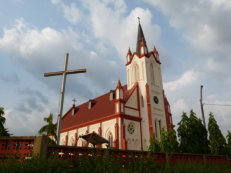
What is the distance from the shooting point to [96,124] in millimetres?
30953

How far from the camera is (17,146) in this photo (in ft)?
20.2

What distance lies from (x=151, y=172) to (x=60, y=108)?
587 cm

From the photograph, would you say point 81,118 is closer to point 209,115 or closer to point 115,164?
point 209,115

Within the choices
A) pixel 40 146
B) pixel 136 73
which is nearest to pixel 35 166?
pixel 40 146

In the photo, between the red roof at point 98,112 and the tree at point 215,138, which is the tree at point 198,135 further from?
the red roof at point 98,112

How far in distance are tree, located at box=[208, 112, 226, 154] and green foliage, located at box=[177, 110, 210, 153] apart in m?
0.52

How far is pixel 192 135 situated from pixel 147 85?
13448mm

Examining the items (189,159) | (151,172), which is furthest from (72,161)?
(189,159)

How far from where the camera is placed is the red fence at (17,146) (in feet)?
19.6

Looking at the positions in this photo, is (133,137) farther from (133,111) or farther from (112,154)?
(112,154)

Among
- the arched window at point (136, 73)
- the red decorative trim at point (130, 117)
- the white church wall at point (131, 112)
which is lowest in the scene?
the red decorative trim at point (130, 117)

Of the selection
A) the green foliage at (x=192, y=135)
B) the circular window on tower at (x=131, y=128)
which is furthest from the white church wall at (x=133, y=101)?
the green foliage at (x=192, y=135)

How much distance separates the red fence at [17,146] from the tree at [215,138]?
18190 millimetres

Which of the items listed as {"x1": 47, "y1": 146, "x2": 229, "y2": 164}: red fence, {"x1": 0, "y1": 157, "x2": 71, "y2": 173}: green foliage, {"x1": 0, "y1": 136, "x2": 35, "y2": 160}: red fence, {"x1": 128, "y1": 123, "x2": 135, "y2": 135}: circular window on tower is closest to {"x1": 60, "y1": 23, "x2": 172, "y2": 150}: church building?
{"x1": 128, "y1": 123, "x2": 135, "y2": 135}: circular window on tower
